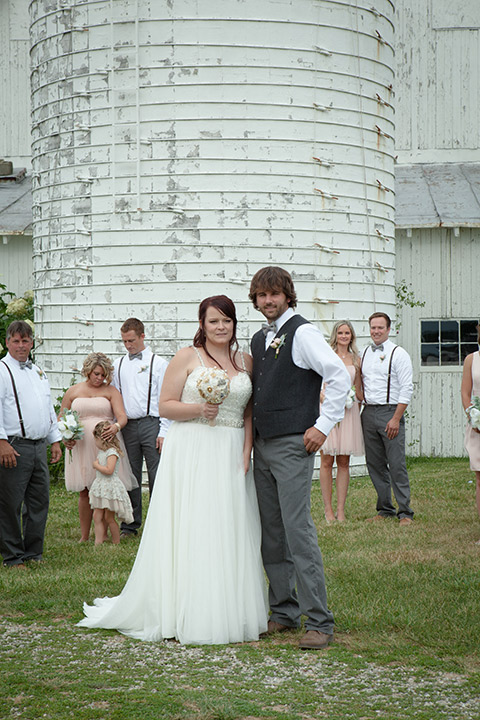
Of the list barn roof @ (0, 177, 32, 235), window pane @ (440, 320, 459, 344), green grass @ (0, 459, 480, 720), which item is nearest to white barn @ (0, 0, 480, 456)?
window pane @ (440, 320, 459, 344)

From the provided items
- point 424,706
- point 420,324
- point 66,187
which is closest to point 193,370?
point 424,706

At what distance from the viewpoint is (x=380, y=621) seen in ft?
19.2

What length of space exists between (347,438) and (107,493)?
8.73ft

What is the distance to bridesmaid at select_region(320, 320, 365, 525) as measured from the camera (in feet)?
31.7

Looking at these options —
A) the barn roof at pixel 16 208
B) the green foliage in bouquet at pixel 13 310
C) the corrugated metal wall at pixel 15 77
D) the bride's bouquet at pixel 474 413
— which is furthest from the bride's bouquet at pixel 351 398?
the corrugated metal wall at pixel 15 77

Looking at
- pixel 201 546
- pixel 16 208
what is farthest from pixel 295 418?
pixel 16 208

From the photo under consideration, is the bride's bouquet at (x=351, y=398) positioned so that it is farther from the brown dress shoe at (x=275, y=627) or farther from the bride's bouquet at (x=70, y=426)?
the brown dress shoe at (x=275, y=627)

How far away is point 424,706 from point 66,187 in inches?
377

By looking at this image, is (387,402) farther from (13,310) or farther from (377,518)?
(13,310)

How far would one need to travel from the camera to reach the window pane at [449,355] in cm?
1659

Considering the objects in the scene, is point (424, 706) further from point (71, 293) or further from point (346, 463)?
point (71, 293)

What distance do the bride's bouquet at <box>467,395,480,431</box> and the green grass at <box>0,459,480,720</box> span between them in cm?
110

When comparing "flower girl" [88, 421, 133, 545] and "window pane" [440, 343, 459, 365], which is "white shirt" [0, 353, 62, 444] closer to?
"flower girl" [88, 421, 133, 545]

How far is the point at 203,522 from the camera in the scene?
5570mm
